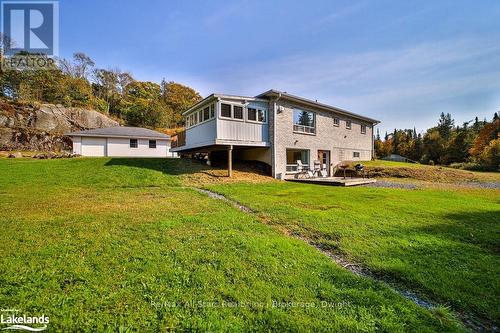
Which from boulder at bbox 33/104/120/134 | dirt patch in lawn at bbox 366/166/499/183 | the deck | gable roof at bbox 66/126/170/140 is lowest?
the deck

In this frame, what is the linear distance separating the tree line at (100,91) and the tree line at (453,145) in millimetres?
46353

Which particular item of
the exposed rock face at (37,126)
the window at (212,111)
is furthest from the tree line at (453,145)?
the exposed rock face at (37,126)

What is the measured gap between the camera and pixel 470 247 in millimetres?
4410

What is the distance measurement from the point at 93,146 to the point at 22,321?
2676 cm

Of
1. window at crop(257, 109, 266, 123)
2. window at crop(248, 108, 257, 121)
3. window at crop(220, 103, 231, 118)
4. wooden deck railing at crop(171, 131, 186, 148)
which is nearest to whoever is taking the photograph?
window at crop(220, 103, 231, 118)

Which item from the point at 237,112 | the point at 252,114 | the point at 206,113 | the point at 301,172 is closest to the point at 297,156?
the point at 301,172

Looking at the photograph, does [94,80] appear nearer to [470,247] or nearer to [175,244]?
[175,244]

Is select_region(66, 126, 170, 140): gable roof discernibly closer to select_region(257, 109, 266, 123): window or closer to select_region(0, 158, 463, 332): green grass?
select_region(257, 109, 266, 123): window

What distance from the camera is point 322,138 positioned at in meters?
18.8

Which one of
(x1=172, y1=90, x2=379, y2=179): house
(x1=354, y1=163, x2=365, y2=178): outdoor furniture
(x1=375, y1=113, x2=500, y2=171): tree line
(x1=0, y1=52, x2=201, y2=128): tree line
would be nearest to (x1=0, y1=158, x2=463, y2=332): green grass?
(x1=172, y1=90, x2=379, y2=179): house

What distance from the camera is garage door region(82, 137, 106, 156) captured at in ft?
78.7

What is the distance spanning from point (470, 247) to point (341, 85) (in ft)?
57.8

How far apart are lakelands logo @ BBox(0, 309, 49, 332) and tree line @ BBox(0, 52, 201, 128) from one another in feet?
132

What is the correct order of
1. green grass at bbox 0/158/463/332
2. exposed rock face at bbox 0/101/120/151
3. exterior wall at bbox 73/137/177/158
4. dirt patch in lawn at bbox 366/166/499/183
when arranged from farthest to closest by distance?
exposed rock face at bbox 0/101/120/151 < exterior wall at bbox 73/137/177/158 < dirt patch in lawn at bbox 366/166/499/183 < green grass at bbox 0/158/463/332
